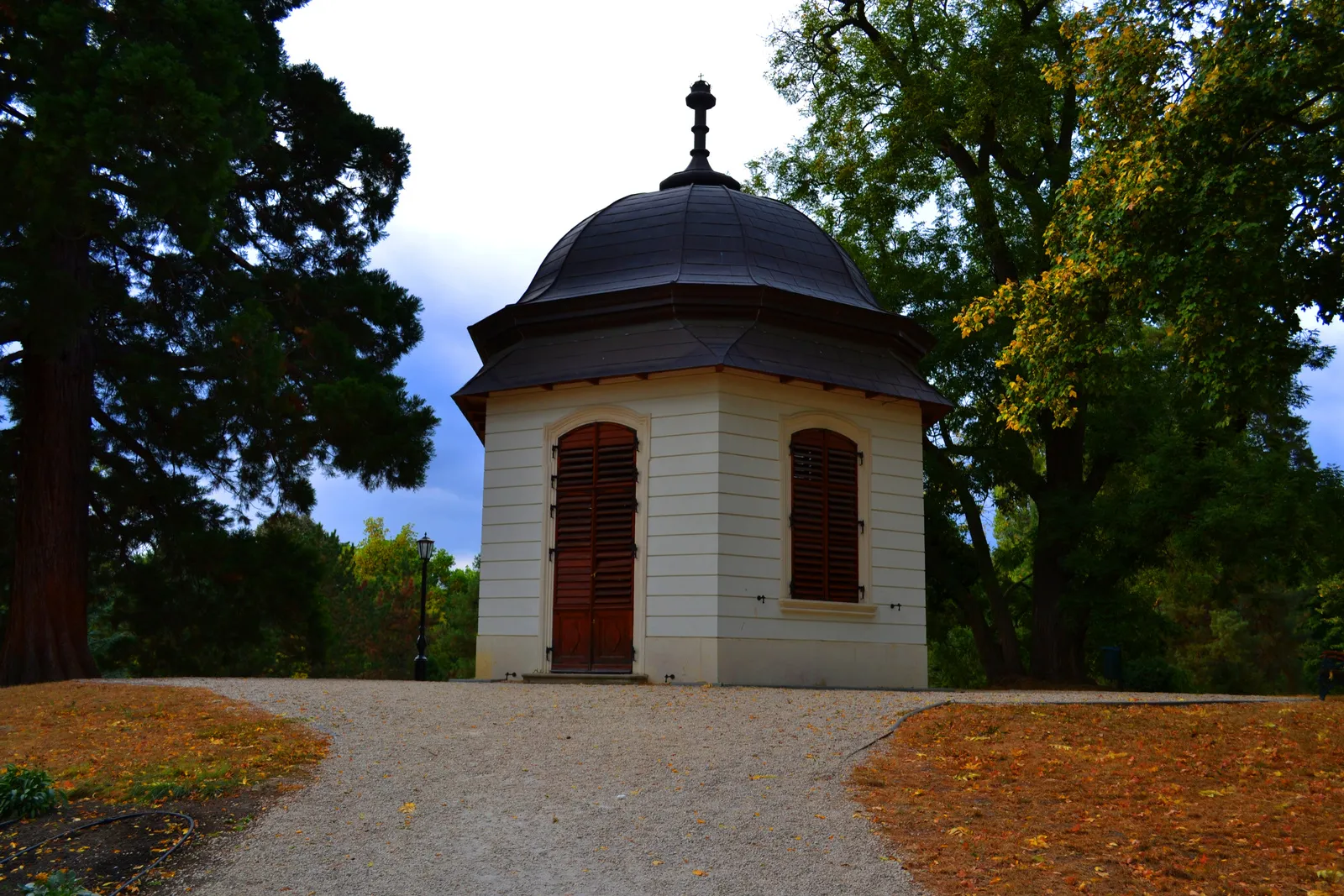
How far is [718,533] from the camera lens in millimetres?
14852

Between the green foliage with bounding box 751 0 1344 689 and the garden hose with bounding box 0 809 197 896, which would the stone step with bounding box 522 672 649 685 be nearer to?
the green foliage with bounding box 751 0 1344 689

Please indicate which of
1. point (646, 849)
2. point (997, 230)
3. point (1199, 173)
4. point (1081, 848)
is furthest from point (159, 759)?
point (997, 230)

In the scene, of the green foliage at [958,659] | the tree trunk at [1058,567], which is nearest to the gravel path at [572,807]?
the tree trunk at [1058,567]

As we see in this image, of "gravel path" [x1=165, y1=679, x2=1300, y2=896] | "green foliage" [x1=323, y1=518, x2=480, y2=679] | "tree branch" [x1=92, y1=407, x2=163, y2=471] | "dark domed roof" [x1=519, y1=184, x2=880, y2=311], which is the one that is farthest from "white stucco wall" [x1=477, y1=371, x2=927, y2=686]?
"green foliage" [x1=323, y1=518, x2=480, y2=679]

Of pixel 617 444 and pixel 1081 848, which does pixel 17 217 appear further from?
pixel 1081 848

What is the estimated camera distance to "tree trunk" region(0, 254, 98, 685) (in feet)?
52.0

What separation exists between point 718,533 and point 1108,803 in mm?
7731

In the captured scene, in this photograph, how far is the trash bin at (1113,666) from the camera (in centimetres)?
2120

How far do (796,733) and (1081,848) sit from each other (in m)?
3.23

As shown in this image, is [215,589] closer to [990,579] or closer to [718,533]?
[718,533]

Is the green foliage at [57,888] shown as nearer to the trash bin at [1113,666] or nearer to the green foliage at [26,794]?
the green foliage at [26,794]

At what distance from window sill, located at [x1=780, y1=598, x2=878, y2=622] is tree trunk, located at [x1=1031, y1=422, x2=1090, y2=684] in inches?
244

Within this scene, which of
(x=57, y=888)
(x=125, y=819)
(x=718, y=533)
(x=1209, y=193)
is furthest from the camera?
(x=718, y=533)

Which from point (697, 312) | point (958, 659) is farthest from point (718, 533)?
point (958, 659)
